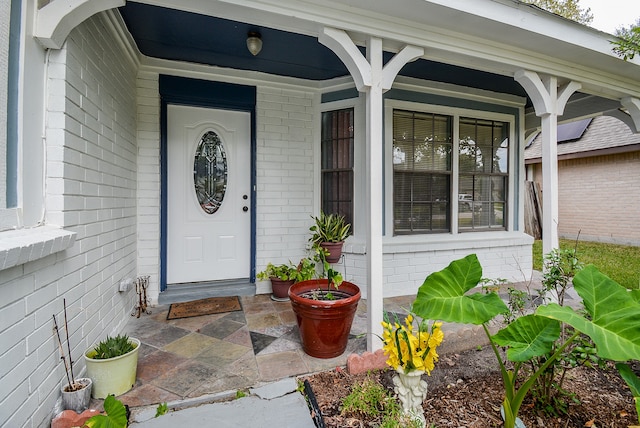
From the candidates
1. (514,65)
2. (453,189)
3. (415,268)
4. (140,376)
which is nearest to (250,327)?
(140,376)

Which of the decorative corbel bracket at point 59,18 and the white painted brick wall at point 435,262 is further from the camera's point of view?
the white painted brick wall at point 435,262

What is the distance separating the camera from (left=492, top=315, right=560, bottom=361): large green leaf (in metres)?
1.37

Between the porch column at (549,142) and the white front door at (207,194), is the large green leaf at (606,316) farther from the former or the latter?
the white front door at (207,194)

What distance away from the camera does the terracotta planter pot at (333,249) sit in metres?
3.25

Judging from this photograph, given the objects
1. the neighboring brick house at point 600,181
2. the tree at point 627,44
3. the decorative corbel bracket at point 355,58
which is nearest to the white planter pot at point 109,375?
the decorative corbel bracket at point 355,58

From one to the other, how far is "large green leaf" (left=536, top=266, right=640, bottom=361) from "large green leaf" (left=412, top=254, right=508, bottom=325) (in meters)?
0.21

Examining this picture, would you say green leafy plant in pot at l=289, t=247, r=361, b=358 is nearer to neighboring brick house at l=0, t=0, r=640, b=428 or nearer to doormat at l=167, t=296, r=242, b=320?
neighboring brick house at l=0, t=0, r=640, b=428

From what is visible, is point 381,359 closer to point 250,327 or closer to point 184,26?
point 250,327

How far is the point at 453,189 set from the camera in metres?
3.88

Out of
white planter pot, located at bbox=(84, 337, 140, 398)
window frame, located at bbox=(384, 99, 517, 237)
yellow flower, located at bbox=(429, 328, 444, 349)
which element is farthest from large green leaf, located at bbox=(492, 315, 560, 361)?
window frame, located at bbox=(384, 99, 517, 237)

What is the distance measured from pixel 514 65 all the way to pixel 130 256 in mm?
3816

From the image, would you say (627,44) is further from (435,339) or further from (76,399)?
(76,399)

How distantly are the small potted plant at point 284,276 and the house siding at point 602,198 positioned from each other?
8000mm

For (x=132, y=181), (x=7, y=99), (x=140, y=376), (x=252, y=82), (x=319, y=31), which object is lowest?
(x=140, y=376)
